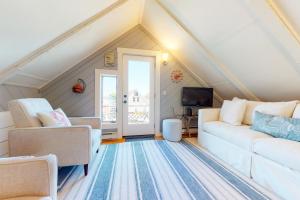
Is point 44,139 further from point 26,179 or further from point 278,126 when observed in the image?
point 278,126

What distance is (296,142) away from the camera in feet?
5.89

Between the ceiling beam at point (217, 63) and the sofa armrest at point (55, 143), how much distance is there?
7.58 feet

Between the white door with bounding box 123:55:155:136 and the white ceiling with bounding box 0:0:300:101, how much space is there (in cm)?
66

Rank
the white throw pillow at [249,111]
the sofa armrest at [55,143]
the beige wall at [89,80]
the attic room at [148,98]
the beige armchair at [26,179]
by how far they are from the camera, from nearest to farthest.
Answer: the beige armchair at [26,179]
the attic room at [148,98]
the sofa armrest at [55,143]
the white throw pillow at [249,111]
the beige wall at [89,80]

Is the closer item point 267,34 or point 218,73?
point 267,34

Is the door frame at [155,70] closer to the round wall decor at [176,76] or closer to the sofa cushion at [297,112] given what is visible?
the round wall decor at [176,76]

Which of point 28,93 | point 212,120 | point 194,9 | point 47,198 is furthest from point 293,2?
point 28,93

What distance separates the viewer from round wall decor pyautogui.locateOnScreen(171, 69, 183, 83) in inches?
158

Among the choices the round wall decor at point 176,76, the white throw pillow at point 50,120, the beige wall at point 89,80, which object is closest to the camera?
the white throw pillow at point 50,120

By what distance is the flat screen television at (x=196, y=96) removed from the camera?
12.7 ft

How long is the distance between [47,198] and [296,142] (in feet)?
7.54

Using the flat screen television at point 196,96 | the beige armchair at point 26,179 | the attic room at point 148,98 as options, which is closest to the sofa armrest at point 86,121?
the attic room at point 148,98

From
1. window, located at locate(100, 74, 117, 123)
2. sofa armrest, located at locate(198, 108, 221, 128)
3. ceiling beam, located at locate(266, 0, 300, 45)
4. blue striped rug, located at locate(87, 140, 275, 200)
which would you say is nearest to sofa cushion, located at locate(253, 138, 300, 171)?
blue striped rug, located at locate(87, 140, 275, 200)

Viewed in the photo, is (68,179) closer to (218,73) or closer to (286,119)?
(286,119)
